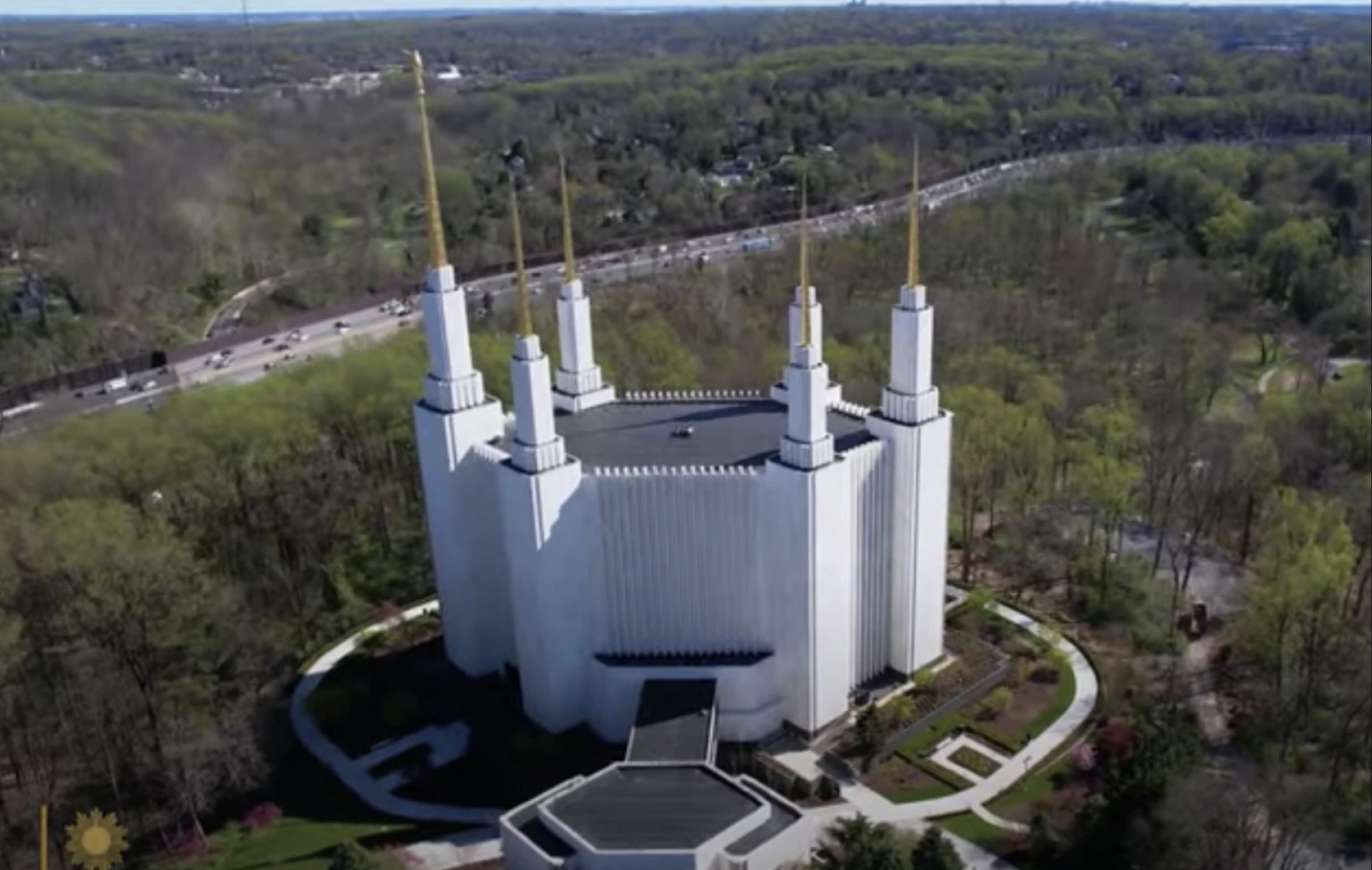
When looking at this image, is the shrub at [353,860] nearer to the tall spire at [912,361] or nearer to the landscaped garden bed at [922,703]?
the landscaped garden bed at [922,703]

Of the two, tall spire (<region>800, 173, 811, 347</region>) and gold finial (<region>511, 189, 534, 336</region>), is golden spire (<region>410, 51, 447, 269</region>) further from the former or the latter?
tall spire (<region>800, 173, 811, 347</region>)

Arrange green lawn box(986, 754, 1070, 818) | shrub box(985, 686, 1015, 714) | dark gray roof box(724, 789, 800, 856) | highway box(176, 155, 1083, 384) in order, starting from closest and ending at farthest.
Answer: dark gray roof box(724, 789, 800, 856) < green lawn box(986, 754, 1070, 818) < shrub box(985, 686, 1015, 714) < highway box(176, 155, 1083, 384)

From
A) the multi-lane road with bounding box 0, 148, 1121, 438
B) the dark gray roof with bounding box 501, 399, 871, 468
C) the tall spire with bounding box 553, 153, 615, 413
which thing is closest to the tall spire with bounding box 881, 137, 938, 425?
the dark gray roof with bounding box 501, 399, 871, 468

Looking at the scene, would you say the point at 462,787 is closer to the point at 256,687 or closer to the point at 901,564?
the point at 256,687

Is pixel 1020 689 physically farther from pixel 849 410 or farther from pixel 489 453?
pixel 489 453

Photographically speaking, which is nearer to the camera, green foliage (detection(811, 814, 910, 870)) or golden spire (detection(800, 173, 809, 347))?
green foliage (detection(811, 814, 910, 870))
